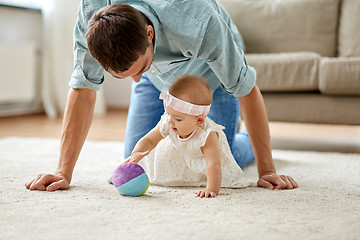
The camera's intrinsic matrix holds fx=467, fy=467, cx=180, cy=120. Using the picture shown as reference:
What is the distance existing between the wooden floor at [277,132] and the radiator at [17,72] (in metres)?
0.18

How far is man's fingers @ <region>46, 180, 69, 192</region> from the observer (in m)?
1.32

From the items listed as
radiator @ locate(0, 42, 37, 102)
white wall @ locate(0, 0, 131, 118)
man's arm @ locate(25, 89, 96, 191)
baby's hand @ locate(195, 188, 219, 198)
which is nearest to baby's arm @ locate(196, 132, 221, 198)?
baby's hand @ locate(195, 188, 219, 198)

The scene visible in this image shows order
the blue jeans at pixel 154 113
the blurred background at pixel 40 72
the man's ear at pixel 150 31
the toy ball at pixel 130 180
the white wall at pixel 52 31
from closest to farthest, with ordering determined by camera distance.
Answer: the man's ear at pixel 150 31
the toy ball at pixel 130 180
the blue jeans at pixel 154 113
the blurred background at pixel 40 72
the white wall at pixel 52 31

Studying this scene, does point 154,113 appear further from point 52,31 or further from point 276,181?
point 52,31

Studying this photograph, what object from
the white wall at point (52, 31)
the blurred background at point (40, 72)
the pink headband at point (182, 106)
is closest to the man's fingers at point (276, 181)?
the pink headband at point (182, 106)

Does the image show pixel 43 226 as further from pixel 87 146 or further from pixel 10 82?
pixel 10 82

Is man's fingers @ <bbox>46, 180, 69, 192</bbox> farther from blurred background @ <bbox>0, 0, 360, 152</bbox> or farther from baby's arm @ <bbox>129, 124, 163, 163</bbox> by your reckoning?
blurred background @ <bbox>0, 0, 360, 152</bbox>

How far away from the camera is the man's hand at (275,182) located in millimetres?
1391

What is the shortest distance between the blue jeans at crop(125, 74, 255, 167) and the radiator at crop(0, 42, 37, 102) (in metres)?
2.11

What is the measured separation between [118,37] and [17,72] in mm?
2879

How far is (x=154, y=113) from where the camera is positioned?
5.72 feet

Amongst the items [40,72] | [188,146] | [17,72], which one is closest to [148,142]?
[188,146]

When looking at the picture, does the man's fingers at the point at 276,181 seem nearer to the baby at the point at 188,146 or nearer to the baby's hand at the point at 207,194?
the baby at the point at 188,146

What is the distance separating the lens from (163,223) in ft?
3.37
